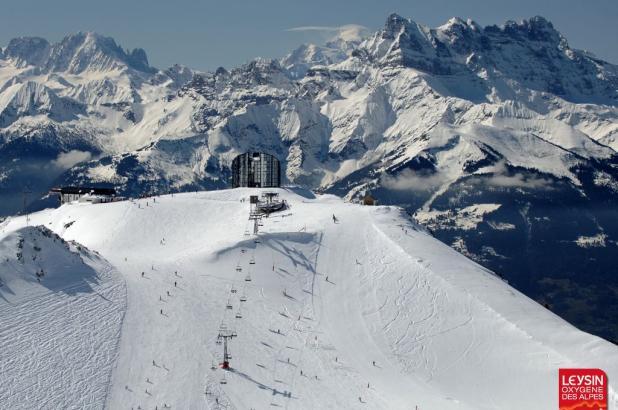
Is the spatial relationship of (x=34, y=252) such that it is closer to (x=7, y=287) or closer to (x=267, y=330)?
(x=7, y=287)

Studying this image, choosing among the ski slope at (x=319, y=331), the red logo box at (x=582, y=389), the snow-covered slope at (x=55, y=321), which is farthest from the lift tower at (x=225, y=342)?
the red logo box at (x=582, y=389)

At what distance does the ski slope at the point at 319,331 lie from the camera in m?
118

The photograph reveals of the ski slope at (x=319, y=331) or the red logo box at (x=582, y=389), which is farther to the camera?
the red logo box at (x=582, y=389)

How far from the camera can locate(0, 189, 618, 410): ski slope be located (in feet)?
386

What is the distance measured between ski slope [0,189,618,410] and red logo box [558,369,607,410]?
1.53m

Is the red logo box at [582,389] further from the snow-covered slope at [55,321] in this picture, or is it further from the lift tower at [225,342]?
the snow-covered slope at [55,321]

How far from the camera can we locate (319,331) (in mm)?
140875

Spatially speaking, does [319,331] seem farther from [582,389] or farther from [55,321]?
[55,321]

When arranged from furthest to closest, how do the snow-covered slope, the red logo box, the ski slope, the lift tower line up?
the lift tower, the red logo box, the ski slope, the snow-covered slope

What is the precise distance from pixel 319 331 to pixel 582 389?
35626 millimetres

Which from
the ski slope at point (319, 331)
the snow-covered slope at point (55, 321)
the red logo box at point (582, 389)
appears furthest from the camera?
the red logo box at point (582, 389)

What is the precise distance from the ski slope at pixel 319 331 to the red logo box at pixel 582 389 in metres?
1.53

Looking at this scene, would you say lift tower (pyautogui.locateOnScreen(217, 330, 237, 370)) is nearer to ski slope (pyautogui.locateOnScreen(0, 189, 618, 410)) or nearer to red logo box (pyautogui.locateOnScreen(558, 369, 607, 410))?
ski slope (pyautogui.locateOnScreen(0, 189, 618, 410))

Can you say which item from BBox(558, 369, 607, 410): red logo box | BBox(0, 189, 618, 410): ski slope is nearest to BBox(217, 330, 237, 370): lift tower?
BBox(0, 189, 618, 410): ski slope
